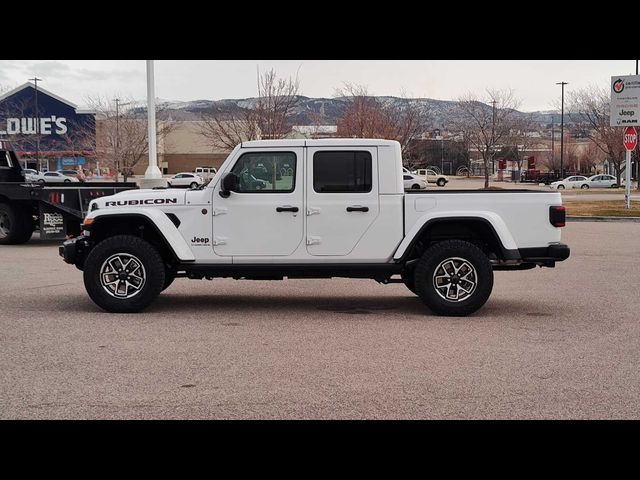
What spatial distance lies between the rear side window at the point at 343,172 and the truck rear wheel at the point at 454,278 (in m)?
1.18

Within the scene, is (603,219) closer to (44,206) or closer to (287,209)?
(44,206)

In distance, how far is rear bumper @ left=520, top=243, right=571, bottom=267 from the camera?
30.7 feet

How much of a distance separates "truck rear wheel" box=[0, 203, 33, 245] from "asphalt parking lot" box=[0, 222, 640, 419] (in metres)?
5.68

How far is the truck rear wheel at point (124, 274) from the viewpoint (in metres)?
9.45

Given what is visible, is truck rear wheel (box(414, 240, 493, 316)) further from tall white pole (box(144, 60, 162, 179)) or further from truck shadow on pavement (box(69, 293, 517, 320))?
tall white pole (box(144, 60, 162, 179))

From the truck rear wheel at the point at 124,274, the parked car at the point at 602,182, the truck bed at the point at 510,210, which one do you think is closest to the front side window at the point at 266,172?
the truck rear wheel at the point at 124,274

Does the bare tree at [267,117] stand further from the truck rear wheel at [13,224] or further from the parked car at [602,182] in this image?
the parked car at [602,182]

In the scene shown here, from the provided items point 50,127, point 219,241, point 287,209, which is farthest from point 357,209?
point 50,127

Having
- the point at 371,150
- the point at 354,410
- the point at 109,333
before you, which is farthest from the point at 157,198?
the point at 354,410

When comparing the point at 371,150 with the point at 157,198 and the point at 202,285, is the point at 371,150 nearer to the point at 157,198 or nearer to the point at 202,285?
the point at 157,198

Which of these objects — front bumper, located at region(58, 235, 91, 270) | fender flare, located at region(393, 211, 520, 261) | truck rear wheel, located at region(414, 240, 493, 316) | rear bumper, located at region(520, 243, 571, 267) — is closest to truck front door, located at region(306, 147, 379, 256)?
fender flare, located at region(393, 211, 520, 261)

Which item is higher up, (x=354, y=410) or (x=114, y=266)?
(x=114, y=266)

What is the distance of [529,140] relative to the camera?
261 ft

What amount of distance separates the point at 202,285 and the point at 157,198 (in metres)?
2.76
